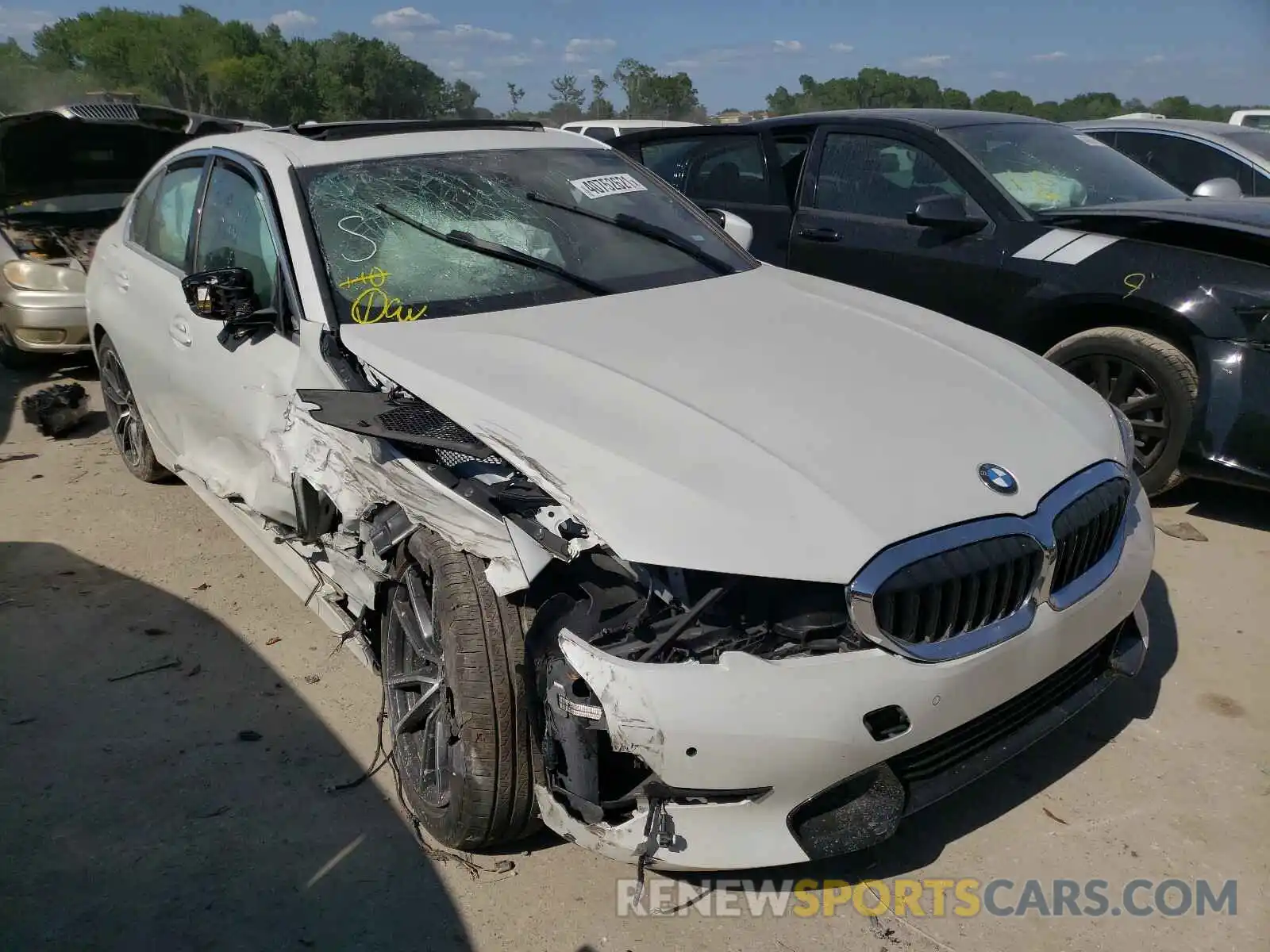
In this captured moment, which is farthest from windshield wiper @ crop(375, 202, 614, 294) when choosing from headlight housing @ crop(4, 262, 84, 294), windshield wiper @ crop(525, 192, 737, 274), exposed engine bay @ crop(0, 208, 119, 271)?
headlight housing @ crop(4, 262, 84, 294)

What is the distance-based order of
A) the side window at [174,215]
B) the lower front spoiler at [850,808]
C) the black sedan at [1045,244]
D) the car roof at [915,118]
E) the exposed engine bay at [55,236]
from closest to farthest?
the lower front spoiler at [850,808] → the side window at [174,215] → the black sedan at [1045,244] → the car roof at [915,118] → the exposed engine bay at [55,236]

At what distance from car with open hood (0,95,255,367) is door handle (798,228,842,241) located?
384 cm

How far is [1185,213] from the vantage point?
4.57 m

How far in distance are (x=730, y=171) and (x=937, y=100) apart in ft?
111

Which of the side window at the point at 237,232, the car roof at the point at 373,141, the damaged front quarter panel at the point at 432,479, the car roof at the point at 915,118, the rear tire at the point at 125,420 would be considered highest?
the car roof at the point at 373,141

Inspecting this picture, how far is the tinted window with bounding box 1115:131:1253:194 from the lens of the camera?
7922 mm

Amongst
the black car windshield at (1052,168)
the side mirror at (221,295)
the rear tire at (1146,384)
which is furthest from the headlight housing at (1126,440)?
the side mirror at (221,295)

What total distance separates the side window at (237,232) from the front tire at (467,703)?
1213 mm

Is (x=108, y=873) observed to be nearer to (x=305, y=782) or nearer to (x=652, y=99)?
(x=305, y=782)

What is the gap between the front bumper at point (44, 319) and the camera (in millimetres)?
6449

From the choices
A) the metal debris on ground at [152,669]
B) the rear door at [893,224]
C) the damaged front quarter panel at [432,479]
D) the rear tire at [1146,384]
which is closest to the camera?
the damaged front quarter panel at [432,479]

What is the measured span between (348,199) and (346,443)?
988 mm

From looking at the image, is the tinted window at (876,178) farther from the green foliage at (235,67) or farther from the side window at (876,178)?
the green foliage at (235,67)

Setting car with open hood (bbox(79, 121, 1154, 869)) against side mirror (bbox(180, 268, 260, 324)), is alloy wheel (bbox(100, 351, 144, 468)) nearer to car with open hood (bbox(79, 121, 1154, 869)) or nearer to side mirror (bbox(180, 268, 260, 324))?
car with open hood (bbox(79, 121, 1154, 869))
